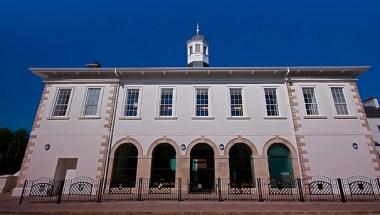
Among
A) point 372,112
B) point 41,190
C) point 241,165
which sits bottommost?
point 41,190

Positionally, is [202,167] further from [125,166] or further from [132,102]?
[132,102]

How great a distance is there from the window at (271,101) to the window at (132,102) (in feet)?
30.2

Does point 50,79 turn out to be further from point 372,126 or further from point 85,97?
point 372,126

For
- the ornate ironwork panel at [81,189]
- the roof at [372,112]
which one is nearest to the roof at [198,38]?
the ornate ironwork panel at [81,189]

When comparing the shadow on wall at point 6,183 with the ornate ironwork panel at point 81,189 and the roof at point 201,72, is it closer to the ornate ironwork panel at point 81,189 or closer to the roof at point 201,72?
the ornate ironwork panel at point 81,189

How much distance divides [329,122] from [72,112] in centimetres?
1744

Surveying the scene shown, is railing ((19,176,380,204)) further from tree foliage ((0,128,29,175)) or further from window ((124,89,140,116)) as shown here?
tree foliage ((0,128,29,175))

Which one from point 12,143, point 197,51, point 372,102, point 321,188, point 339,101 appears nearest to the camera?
point 321,188

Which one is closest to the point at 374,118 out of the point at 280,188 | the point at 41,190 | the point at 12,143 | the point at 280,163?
the point at 280,163

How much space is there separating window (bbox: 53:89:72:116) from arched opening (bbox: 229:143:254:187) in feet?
39.3

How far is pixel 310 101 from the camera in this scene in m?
14.3

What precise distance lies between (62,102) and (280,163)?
51.4 ft

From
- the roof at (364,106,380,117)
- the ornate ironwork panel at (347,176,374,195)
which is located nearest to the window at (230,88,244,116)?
the ornate ironwork panel at (347,176,374,195)

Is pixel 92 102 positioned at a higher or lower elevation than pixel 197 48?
lower
